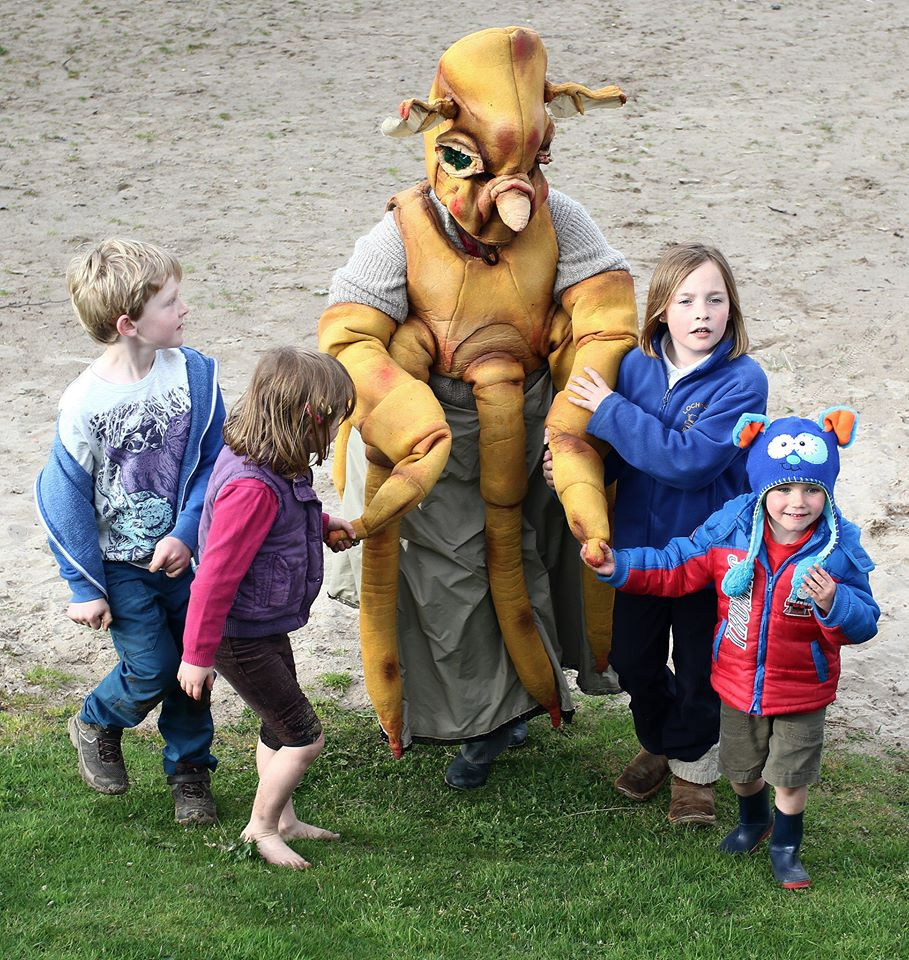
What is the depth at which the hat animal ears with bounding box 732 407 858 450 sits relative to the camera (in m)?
3.42

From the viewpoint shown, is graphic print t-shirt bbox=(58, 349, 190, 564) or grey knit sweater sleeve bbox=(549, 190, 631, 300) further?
grey knit sweater sleeve bbox=(549, 190, 631, 300)

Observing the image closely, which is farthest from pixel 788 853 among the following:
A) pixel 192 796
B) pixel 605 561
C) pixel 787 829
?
pixel 192 796

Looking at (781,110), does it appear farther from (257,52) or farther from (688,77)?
(257,52)

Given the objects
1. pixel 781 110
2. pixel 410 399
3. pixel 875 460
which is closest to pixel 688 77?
pixel 781 110

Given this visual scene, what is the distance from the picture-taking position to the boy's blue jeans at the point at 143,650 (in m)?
3.83

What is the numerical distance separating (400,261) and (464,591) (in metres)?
1.01

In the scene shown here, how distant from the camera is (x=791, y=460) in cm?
338

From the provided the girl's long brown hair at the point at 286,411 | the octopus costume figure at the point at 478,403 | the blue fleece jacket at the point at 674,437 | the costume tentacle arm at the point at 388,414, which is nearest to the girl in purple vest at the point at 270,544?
the girl's long brown hair at the point at 286,411

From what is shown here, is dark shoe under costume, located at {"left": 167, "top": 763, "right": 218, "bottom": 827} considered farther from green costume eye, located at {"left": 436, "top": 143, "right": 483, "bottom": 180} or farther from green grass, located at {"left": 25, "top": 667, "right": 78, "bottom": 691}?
green costume eye, located at {"left": 436, "top": 143, "right": 483, "bottom": 180}

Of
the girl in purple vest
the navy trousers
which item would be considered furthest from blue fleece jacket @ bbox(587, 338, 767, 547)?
the girl in purple vest

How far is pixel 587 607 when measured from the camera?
4258 mm

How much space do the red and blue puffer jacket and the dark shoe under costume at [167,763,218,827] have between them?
140 centimetres

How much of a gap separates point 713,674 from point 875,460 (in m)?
3.27

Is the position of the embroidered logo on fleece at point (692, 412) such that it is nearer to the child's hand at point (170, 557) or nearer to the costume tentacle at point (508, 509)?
the costume tentacle at point (508, 509)
